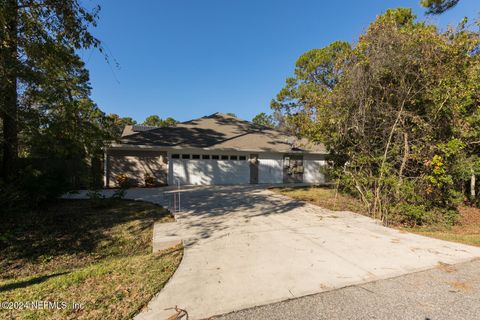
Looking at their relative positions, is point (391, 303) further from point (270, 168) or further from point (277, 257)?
point (270, 168)

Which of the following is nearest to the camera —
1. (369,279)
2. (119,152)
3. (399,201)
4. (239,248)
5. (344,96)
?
(369,279)

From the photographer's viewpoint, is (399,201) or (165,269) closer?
(165,269)

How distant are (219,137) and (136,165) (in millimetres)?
5523

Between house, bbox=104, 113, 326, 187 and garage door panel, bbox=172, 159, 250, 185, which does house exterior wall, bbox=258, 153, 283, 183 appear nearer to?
house, bbox=104, 113, 326, 187

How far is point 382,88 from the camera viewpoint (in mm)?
7371

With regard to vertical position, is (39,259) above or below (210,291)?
below

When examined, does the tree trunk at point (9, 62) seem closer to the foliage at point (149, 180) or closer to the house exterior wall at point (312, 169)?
the foliage at point (149, 180)

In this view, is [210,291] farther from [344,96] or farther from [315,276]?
[344,96]

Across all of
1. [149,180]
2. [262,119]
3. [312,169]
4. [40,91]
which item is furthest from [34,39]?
[262,119]

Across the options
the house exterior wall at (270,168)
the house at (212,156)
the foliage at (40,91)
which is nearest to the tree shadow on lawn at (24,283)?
the foliage at (40,91)

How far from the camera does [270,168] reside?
1644 cm

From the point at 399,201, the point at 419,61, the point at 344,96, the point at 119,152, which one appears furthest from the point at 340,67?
the point at 119,152

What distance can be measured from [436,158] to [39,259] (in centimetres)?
980

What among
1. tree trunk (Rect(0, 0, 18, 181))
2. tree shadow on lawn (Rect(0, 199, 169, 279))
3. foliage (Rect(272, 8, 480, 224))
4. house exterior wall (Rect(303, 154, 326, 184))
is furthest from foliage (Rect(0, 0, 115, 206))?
house exterior wall (Rect(303, 154, 326, 184))
